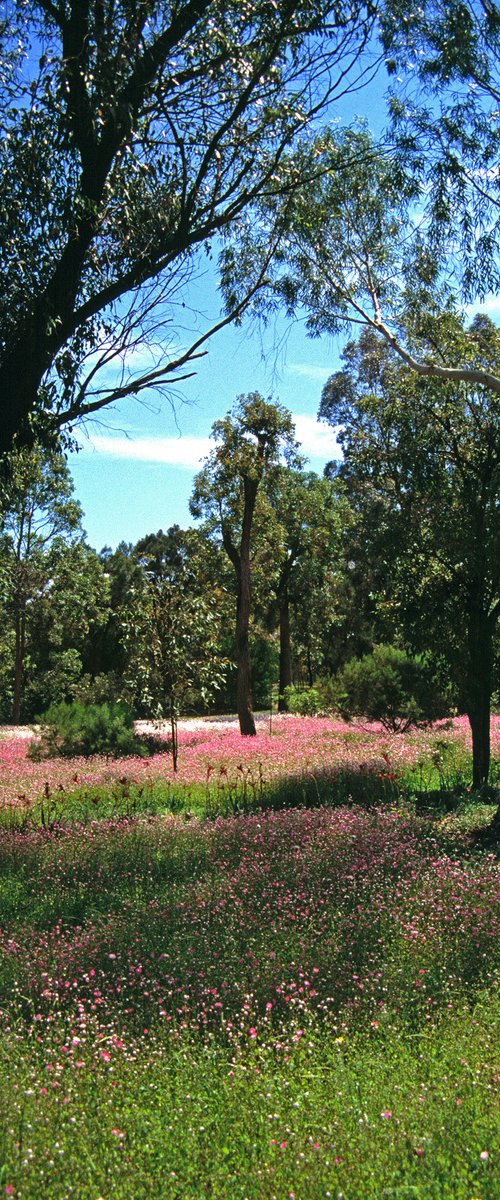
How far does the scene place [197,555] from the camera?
2434 cm

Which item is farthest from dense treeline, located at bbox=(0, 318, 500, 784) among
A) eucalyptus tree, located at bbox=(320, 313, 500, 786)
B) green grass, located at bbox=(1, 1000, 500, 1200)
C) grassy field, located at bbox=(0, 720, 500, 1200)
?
green grass, located at bbox=(1, 1000, 500, 1200)

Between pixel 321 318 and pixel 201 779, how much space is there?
7.36m

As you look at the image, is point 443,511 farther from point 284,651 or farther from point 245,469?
point 284,651

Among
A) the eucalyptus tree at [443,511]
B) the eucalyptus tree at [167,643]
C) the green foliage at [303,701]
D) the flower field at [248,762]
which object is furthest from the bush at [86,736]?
the green foliage at [303,701]

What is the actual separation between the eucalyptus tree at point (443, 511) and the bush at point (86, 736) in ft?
24.4

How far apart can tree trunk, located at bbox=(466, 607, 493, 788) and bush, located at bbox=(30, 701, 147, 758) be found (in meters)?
7.69

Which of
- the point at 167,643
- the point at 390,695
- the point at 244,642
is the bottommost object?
the point at 390,695

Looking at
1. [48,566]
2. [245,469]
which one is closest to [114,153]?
[245,469]

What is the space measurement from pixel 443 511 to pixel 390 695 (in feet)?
30.6

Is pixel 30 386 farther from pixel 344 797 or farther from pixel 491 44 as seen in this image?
pixel 491 44

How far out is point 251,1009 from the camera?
4.69 metres

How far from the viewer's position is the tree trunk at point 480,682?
12430mm

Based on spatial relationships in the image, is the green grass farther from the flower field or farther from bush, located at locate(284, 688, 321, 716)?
bush, located at locate(284, 688, 321, 716)

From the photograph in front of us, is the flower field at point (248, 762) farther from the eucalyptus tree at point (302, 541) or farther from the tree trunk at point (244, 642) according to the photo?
the eucalyptus tree at point (302, 541)
